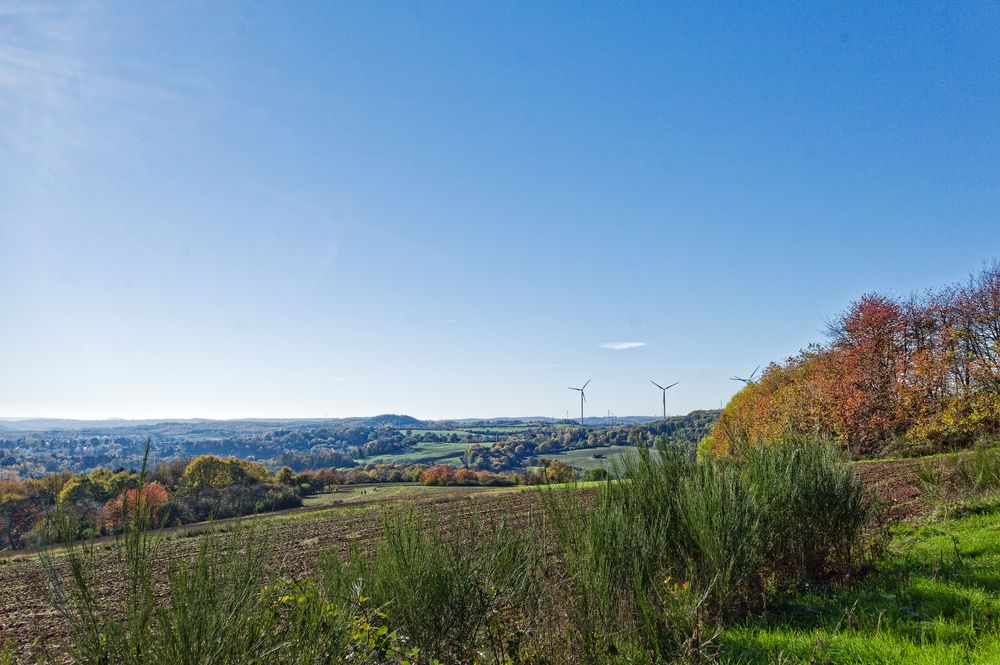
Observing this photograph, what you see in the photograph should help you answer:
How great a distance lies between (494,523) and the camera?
190 inches

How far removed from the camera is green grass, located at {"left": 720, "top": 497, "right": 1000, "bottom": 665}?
14.2 ft

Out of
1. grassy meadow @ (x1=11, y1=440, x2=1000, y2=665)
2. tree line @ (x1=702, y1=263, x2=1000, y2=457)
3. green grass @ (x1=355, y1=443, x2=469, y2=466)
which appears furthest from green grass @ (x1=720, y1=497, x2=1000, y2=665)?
green grass @ (x1=355, y1=443, x2=469, y2=466)

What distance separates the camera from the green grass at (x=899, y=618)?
4.32 meters

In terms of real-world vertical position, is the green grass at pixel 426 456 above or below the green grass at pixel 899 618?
below

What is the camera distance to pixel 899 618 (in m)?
5.04

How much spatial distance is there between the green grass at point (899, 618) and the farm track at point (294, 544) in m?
1.31

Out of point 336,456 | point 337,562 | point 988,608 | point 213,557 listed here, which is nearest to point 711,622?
point 988,608

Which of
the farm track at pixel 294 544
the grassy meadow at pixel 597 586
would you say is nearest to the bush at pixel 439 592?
the grassy meadow at pixel 597 586

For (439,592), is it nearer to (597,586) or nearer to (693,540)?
(597,586)

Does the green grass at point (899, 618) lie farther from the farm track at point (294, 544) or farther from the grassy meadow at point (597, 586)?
the farm track at point (294, 544)

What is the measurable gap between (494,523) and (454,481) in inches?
2594

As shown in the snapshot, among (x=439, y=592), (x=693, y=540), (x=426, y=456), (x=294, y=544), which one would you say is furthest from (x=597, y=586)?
(x=426, y=456)

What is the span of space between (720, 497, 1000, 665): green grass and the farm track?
4.30 feet

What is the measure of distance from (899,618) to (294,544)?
2357cm
